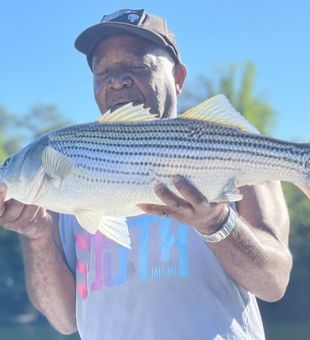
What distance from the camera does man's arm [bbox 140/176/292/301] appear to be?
8.56ft

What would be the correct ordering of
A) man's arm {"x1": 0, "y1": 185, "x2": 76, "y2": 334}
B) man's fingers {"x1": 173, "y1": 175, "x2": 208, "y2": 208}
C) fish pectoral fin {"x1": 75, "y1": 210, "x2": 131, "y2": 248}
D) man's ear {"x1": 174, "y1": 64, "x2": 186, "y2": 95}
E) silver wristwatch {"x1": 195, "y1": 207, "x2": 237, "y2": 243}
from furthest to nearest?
man's ear {"x1": 174, "y1": 64, "x2": 186, "y2": 95}, man's arm {"x1": 0, "y1": 185, "x2": 76, "y2": 334}, fish pectoral fin {"x1": 75, "y1": 210, "x2": 131, "y2": 248}, silver wristwatch {"x1": 195, "y1": 207, "x2": 237, "y2": 243}, man's fingers {"x1": 173, "y1": 175, "x2": 208, "y2": 208}

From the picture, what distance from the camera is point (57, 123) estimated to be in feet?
152

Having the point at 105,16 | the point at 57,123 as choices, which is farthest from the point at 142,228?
the point at 57,123

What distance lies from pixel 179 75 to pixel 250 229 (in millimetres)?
1230

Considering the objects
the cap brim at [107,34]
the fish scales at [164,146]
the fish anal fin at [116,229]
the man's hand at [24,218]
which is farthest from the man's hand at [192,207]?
the cap brim at [107,34]

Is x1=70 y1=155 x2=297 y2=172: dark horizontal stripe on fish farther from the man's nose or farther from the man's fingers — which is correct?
the man's nose

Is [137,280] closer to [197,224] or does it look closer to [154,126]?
[197,224]

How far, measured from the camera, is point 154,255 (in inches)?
117

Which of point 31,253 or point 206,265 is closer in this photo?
point 206,265

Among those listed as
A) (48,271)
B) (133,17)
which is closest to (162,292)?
(48,271)

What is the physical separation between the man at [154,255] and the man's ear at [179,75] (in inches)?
7.6

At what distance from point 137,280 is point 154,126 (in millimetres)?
700

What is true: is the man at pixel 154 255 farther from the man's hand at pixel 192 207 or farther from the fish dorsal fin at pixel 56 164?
the fish dorsal fin at pixel 56 164

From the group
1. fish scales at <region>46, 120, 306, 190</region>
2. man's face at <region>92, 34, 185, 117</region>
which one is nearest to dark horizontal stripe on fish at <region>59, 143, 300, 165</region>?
fish scales at <region>46, 120, 306, 190</region>
